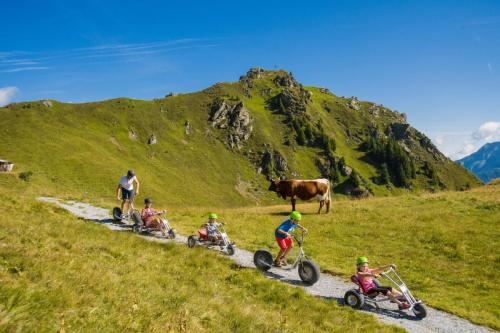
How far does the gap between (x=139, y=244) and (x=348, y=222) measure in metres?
16.7

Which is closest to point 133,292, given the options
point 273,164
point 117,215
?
point 117,215

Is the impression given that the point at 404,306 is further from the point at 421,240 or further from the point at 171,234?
the point at 171,234

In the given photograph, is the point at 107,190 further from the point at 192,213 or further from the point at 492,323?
the point at 492,323

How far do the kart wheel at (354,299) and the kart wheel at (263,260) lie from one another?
3.68 meters

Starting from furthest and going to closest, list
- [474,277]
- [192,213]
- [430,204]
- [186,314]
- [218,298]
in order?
[430,204]
[192,213]
[474,277]
[218,298]
[186,314]

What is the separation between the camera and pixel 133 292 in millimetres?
8000

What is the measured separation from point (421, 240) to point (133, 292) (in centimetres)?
1888

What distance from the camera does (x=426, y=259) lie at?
1852 centimetres

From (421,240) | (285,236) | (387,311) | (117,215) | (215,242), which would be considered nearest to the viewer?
(387,311)

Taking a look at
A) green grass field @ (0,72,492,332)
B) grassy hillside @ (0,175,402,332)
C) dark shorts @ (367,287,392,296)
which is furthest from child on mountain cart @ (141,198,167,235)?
dark shorts @ (367,287,392,296)

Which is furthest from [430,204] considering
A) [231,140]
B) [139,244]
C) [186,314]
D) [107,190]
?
[231,140]

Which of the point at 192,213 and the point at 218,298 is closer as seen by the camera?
the point at 218,298

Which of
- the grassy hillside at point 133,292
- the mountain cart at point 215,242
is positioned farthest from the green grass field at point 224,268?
the mountain cart at point 215,242

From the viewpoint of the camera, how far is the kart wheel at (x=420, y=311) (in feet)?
37.2
